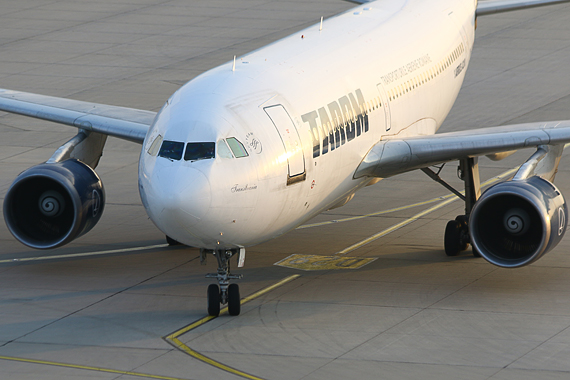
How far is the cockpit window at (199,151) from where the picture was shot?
17141 millimetres

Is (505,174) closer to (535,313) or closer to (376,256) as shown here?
(376,256)

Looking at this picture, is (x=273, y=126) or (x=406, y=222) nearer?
(x=273, y=126)

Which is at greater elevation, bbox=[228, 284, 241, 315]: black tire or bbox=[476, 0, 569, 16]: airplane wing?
bbox=[476, 0, 569, 16]: airplane wing

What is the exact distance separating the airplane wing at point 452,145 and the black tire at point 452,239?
5.74 feet

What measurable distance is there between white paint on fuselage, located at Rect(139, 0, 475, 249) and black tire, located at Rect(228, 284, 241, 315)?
1141 mm

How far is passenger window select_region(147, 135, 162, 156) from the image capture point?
58.0 feet

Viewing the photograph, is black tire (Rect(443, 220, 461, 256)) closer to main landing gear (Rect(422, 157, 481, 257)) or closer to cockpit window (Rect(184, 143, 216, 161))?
main landing gear (Rect(422, 157, 481, 257))

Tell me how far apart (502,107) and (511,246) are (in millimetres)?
18847

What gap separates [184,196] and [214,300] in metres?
3.09

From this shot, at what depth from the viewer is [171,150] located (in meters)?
17.4

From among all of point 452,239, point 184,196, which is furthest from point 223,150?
point 452,239

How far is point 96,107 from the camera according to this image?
81.0 feet

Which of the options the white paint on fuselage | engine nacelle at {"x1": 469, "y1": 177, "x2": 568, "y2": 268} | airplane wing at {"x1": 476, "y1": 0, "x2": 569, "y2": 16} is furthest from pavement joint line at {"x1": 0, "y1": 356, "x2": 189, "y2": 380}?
airplane wing at {"x1": 476, "y1": 0, "x2": 569, "y2": 16}

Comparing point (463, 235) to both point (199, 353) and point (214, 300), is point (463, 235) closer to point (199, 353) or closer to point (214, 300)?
point (214, 300)
